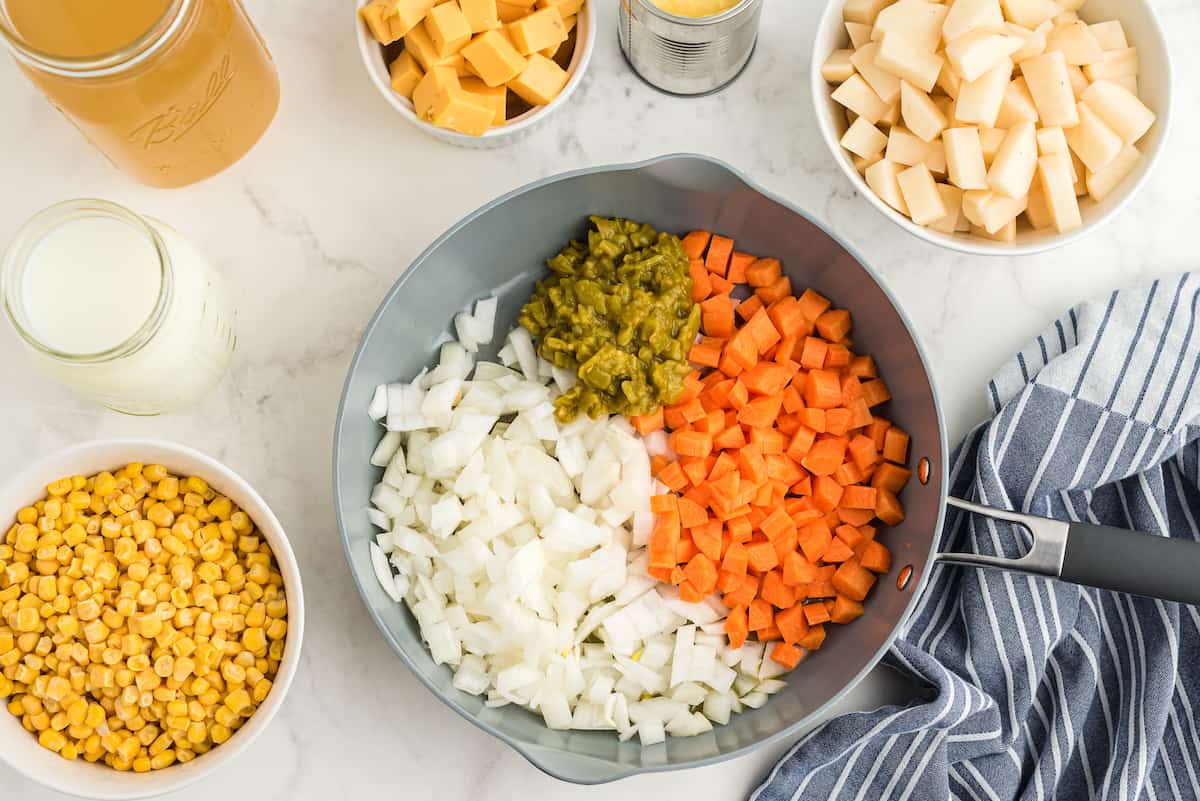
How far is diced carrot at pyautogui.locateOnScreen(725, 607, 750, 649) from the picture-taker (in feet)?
5.70

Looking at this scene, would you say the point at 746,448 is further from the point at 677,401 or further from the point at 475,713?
the point at 475,713

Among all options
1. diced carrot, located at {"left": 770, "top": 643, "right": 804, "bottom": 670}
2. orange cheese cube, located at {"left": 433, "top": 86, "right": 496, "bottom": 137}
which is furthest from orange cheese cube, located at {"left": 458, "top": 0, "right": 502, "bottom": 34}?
diced carrot, located at {"left": 770, "top": 643, "right": 804, "bottom": 670}

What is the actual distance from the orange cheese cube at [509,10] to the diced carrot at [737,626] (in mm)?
1052

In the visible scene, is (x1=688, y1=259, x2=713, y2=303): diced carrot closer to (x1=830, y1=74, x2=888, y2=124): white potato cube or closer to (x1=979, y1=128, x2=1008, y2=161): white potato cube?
(x1=830, y1=74, x2=888, y2=124): white potato cube

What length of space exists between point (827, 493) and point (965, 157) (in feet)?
1.90

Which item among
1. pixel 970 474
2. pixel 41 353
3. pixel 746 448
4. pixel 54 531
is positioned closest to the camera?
pixel 41 353

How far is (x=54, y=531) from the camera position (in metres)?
1.62

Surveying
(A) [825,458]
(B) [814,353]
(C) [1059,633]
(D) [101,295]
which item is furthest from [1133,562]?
(D) [101,295]

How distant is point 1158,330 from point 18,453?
199 centimetres

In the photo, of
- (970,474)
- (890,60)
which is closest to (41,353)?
(890,60)

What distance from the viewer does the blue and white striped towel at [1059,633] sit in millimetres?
1768

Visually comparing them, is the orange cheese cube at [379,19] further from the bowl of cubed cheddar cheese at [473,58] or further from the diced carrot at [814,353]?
the diced carrot at [814,353]

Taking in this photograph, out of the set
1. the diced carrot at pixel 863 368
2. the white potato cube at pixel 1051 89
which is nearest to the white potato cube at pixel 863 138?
the white potato cube at pixel 1051 89

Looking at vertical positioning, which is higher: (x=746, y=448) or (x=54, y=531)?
(x=746, y=448)
